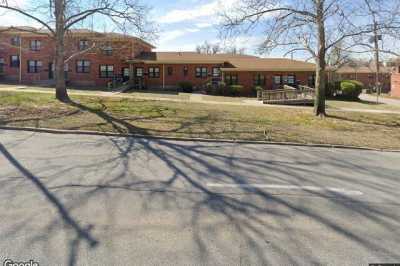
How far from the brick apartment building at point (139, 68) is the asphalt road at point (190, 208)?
27203 millimetres

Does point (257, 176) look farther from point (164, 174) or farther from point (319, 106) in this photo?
point (319, 106)

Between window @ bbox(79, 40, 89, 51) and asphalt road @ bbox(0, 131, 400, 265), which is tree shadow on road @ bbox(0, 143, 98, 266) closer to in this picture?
asphalt road @ bbox(0, 131, 400, 265)

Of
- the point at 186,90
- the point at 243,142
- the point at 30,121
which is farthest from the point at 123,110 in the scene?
the point at 186,90

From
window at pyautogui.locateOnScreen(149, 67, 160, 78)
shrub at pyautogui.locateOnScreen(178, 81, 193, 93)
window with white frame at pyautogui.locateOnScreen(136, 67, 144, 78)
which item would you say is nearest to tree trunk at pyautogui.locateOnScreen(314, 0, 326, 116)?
shrub at pyautogui.locateOnScreen(178, 81, 193, 93)

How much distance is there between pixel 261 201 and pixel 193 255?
2133 mm

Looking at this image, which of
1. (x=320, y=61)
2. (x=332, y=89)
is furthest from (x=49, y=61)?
(x=332, y=89)

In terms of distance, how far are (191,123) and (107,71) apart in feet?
85.3

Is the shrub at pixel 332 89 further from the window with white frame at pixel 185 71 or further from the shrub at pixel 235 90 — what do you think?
the window with white frame at pixel 185 71

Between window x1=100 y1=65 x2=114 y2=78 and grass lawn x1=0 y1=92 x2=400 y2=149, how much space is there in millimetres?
18896

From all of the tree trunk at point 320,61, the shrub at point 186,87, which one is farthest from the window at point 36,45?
the tree trunk at point 320,61

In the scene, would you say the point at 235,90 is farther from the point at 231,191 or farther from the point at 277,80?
the point at 231,191

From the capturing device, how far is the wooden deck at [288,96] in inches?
1072

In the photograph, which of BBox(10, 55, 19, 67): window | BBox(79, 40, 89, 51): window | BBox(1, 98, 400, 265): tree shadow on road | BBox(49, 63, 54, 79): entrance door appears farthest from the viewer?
BBox(10, 55, 19, 67): window

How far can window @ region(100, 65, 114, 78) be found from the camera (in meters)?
36.6
